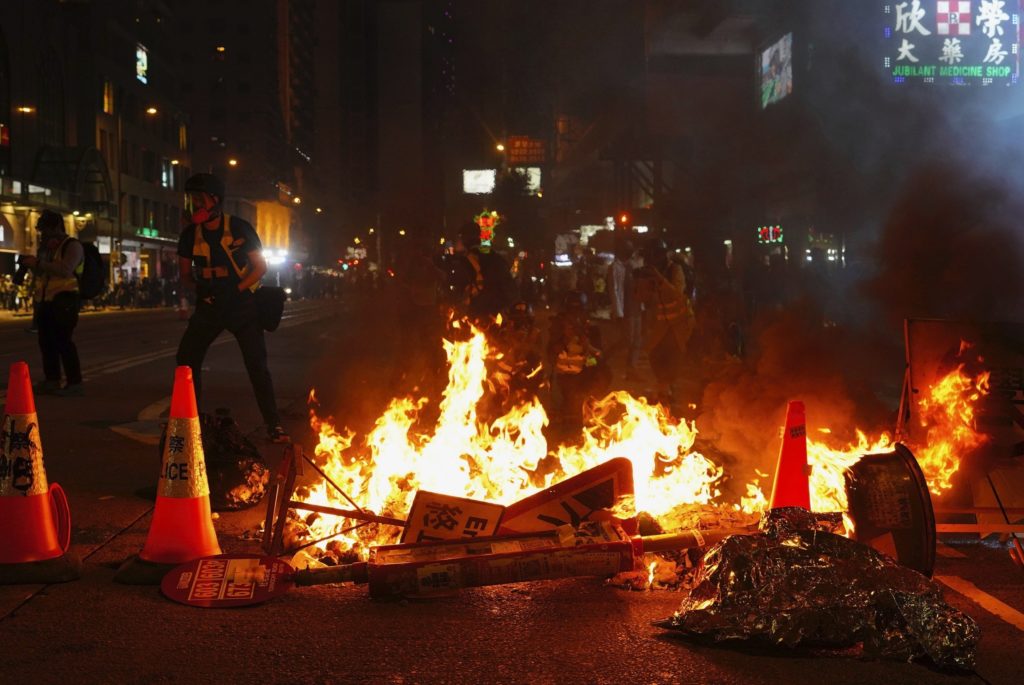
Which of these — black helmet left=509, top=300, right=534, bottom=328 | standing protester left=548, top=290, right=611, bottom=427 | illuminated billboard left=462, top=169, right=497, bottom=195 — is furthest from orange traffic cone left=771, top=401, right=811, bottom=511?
illuminated billboard left=462, top=169, right=497, bottom=195

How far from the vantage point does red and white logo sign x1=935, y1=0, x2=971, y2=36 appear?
61.1 ft

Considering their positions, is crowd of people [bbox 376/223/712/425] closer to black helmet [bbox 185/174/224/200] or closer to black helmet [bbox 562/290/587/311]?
black helmet [bbox 562/290/587/311]

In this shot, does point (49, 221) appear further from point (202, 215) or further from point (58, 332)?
point (202, 215)

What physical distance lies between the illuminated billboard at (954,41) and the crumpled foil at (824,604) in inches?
683

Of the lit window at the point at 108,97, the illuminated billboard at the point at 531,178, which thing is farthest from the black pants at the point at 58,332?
the lit window at the point at 108,97

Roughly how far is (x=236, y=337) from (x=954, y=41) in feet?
54.4

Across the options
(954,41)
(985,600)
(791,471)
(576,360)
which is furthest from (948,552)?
(954,41)

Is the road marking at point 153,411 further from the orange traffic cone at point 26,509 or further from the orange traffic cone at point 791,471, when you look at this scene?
the orange traffic cone at point 791,471

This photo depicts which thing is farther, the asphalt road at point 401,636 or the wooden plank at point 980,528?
the wooden plank at point 980,528

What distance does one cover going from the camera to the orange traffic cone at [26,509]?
168 inches

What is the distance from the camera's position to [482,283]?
9.55 metres

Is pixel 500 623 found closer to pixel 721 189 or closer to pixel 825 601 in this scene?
pixel 825 601

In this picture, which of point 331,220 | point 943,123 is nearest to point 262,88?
point 331,220

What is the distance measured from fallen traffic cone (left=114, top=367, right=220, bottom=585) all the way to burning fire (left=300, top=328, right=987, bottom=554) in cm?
61
